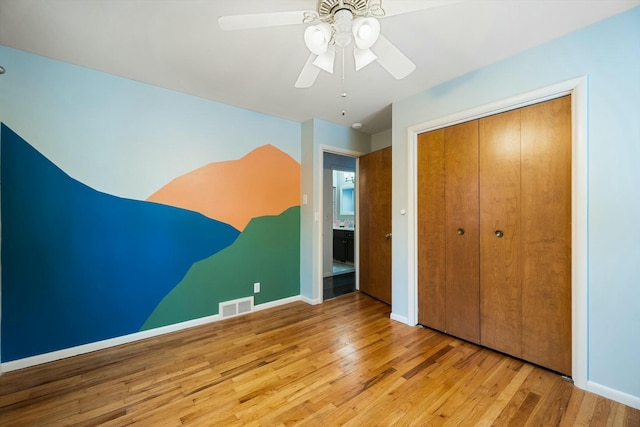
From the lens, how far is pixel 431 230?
2.71 meters

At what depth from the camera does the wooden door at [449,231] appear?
2.41 meters

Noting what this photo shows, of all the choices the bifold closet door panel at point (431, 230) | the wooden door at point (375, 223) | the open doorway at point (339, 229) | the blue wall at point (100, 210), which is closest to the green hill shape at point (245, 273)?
the blue wall at point (100, 210)

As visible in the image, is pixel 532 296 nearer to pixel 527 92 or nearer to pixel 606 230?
pixel 606 230

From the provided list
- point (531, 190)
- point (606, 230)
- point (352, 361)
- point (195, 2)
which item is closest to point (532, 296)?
point (606, 230)

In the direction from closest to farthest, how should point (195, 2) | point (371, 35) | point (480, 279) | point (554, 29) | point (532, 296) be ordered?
point (371, 35) < point (195, 2) < point (554, 29) < point (532, 296) < point (480, 279)

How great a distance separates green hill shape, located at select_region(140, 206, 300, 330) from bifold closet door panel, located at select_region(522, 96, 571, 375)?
2572mm

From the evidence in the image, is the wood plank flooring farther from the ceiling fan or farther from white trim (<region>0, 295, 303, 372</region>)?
the ceiling fan

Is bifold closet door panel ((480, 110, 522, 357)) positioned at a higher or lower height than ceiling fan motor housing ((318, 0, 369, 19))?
lower

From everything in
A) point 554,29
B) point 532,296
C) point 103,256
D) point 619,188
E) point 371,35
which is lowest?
point 532,296

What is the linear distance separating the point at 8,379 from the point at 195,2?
2992 mm

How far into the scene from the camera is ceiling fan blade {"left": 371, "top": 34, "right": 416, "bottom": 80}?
138 centimetres

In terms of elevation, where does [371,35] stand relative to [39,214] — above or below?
above

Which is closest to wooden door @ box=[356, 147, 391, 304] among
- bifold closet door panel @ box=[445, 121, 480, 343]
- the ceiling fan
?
bifold closet door panel @ box=[445, 121, 480, 343]

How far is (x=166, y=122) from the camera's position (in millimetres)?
2695
